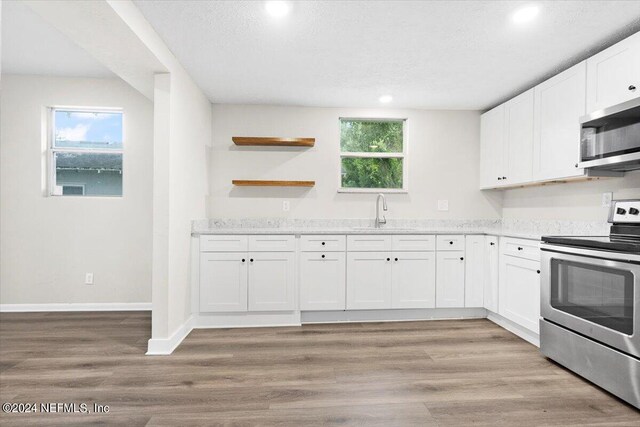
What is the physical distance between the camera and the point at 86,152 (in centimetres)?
395

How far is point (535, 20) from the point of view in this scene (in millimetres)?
2324

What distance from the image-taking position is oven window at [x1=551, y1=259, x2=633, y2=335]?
2064 millimetres

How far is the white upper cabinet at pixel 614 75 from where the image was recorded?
2.29 m

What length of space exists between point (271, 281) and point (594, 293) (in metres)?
2.51

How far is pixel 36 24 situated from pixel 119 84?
1.16 metres

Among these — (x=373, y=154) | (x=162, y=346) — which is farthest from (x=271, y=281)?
(x=373, y=154)

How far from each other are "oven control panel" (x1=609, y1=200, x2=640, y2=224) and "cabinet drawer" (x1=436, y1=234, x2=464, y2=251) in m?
1.30

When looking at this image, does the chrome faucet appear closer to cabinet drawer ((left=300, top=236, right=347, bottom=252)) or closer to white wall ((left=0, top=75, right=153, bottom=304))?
cabinet drawer ((left=300, top=236, right=347, bottom=252))

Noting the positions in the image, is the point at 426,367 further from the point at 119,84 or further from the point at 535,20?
the point at 119,84

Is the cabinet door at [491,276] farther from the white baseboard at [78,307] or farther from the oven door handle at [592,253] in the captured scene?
the white baseboard at [78,307]

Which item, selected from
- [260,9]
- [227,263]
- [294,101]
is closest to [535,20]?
[260,9]

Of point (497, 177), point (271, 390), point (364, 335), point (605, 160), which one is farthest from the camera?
point (497, 177)

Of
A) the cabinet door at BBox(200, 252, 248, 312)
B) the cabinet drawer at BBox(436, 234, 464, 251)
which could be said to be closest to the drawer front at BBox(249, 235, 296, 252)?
the cabinet door at BBox(200, 252, 248, 312)

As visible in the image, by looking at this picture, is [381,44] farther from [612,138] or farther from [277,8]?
[612,138]
